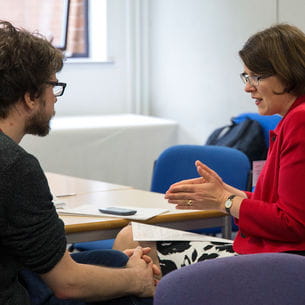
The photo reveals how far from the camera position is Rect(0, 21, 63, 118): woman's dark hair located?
1.75 metres

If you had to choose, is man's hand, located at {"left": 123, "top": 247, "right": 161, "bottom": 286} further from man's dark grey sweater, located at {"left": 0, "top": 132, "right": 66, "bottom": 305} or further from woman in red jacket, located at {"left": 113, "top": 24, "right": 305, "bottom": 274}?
man's dark grey sweater, located at {"left": 0, "top": 132, "right": 66, "bottom": 305}

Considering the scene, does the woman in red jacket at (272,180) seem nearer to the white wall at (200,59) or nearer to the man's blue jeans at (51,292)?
the man's blue jeans at (51,292)

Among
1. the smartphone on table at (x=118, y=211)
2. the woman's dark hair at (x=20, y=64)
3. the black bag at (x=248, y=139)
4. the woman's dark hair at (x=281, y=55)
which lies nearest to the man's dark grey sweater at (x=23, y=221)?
the woman's dark hair at (x=20, y=64)

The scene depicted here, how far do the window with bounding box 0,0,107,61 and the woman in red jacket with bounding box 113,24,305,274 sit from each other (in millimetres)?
3570

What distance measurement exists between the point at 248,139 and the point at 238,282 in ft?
9.92

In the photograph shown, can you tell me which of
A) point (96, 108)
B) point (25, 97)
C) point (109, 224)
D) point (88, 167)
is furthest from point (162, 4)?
Result: point (25, 97)

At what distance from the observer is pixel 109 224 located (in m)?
2.41

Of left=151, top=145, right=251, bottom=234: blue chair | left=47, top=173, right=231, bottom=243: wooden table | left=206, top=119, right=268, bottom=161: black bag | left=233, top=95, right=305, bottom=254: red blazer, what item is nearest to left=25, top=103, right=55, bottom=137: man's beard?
left=47, top=173, right=231, bottom=243: wooden table

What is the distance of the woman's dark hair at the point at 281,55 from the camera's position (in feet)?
7.07

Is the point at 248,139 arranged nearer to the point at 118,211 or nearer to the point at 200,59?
the point at 200,59

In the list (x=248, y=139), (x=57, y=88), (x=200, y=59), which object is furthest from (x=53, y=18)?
(x=57, y=88)

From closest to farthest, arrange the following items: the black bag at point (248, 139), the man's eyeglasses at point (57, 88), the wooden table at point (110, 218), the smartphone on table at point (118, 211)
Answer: the man's eyeglasses at point (57, 88), the wooden table at point (110, 218), the smartphone on table at point (118, 211), the black bag at point (248, 139)

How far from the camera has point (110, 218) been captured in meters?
2.45

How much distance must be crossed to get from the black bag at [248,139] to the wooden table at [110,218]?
1.40 meters
